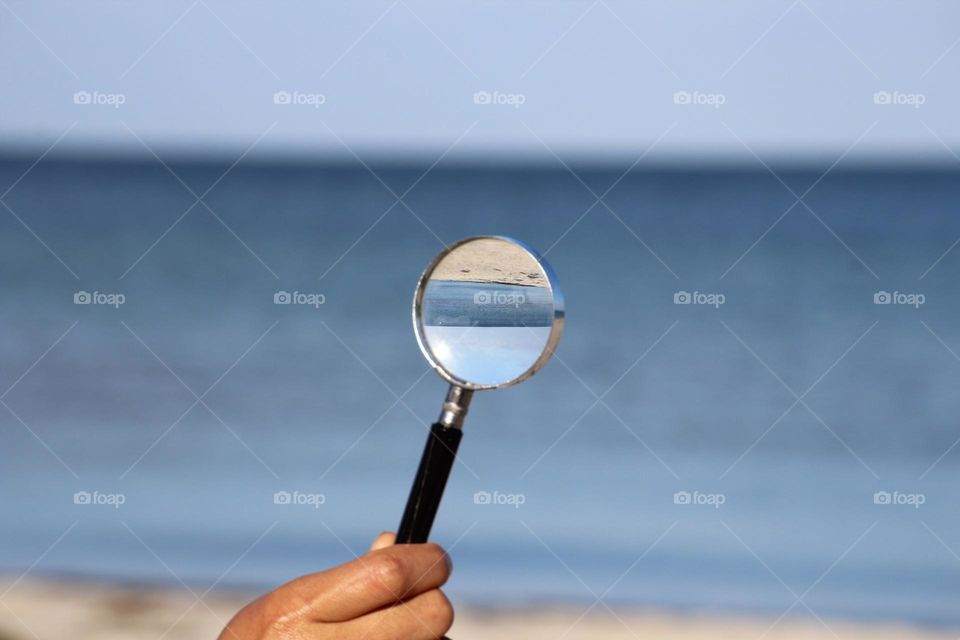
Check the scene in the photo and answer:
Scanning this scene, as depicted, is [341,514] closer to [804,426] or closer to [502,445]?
[502,445]

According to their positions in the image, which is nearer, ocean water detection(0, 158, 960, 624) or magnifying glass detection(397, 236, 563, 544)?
magnifying glass detection(397, 236, 563, 544)

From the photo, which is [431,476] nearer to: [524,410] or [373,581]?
[373,581]

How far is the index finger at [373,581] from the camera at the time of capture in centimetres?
141

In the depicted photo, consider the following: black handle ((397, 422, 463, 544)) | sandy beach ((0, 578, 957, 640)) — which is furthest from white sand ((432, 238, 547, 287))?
sandy beach ((0, 578, 957, 640))

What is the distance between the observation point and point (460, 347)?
5.16 feet

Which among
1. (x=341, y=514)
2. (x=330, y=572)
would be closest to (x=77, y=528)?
(x=341, y=514)

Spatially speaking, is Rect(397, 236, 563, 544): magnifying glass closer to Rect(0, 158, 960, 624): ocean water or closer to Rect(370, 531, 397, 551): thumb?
Rect(370, 531, 397, 551): thumb

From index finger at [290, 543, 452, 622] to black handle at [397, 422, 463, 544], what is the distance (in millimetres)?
36

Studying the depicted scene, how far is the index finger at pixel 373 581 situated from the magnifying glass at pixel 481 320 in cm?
4

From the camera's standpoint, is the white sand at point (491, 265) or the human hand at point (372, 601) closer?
the human hand at point (372, 601)

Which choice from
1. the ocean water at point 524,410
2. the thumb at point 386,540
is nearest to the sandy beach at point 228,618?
the ocean water at point 524,410

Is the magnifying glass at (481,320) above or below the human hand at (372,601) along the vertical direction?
above

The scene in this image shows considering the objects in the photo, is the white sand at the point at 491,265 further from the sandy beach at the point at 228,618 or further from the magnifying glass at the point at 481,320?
the sandy beach at the point at 228,618

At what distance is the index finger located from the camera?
1409 millimetres
